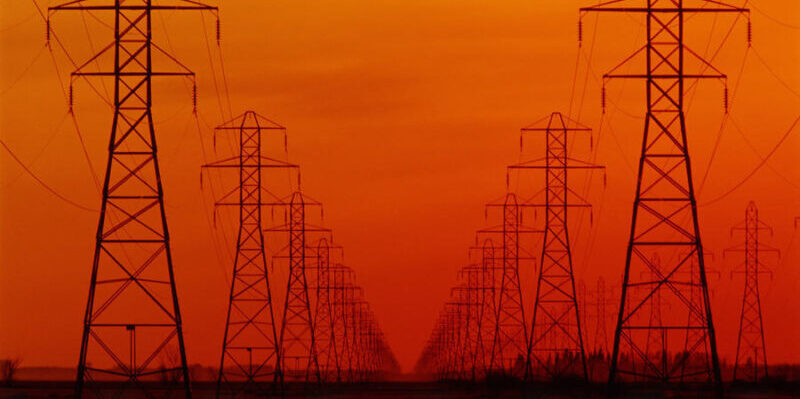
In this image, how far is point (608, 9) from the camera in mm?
71188

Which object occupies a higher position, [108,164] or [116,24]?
[116,24]

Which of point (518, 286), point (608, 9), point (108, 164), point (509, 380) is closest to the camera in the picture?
point (108, 164)

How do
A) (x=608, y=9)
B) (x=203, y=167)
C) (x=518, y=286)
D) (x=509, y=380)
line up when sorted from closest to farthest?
1. (x=608, y=9)
2. (x=203, y=167)
3. (x=518, y=286)
4. (x=509, y=380)

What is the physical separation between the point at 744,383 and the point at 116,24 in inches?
3524

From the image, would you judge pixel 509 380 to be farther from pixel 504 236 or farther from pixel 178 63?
pixel 178 63

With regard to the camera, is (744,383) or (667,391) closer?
(667,391)

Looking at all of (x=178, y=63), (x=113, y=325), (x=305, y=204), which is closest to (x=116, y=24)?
(x=178, y=63)

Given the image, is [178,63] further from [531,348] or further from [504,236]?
[504,236]

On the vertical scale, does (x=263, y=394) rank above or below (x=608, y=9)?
below

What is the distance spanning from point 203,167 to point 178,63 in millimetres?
→ 27137

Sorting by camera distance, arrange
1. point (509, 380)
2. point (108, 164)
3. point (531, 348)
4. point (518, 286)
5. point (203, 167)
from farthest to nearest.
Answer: point (509, 380) < point (518, 286) < point (531, 348) < point (203, 167) < point (108, 164)

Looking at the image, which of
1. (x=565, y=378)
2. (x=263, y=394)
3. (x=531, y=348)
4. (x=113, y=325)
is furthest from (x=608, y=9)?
(x=565, y=378)

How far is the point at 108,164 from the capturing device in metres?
66.9

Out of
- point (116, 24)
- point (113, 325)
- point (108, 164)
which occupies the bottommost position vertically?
point (113, 325)
